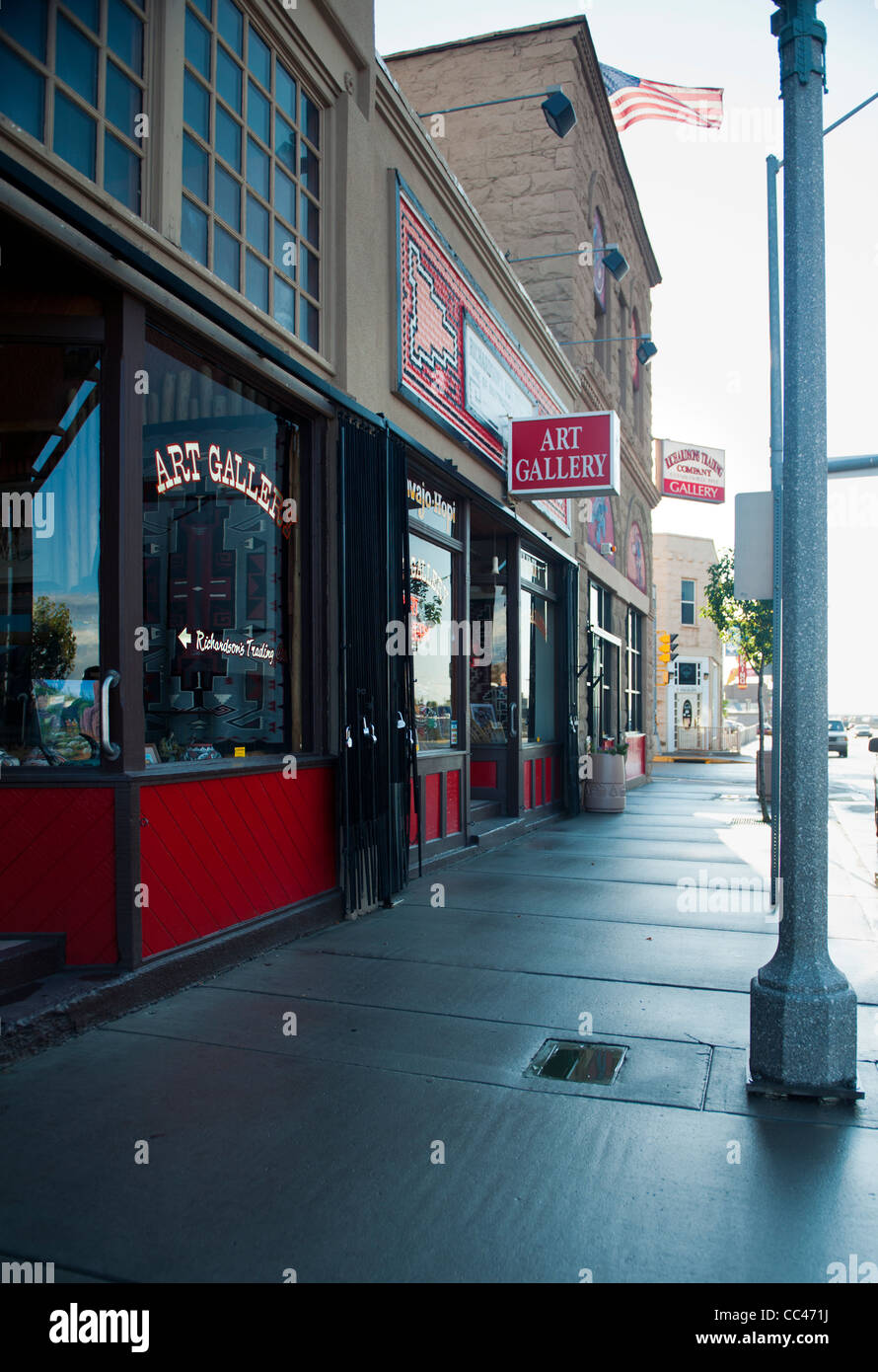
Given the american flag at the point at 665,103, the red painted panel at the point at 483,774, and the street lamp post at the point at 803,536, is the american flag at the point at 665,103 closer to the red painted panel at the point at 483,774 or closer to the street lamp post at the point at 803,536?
the red painted panel at the point at 483,774

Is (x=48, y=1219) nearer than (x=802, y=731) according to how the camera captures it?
Yes

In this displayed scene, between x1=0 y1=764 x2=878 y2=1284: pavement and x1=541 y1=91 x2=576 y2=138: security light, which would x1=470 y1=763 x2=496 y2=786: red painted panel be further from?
x1=541 y1=91 x2=576 y2=138: security light

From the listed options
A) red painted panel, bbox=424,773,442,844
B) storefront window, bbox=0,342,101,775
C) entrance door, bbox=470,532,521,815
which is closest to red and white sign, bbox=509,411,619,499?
entrance door, bbox=470,532,521,815

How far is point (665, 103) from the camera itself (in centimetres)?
1448

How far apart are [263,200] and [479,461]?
4.74 meters

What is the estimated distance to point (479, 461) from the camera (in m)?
10.8

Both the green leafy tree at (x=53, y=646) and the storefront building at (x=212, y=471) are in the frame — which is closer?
the storefront building at (x=212, y=471)

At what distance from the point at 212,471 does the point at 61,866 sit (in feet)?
8.22

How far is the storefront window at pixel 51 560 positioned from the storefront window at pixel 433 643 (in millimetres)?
4007

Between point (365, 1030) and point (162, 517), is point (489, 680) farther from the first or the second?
Result: point (365, 1030)

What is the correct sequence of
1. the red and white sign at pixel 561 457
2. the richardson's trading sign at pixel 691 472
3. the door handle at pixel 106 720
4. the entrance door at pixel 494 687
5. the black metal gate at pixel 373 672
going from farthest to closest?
the richardson's trading sign at pixel 691 472, the entrance door at pixel 494 687, the red and white sign at pixel 561 457, the black metal gate at pixel 373 672, the door handle at pixel 106 720

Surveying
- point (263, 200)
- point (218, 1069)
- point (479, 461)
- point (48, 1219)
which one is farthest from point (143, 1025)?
point (479, 461)

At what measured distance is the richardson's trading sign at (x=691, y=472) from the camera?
3012 cm

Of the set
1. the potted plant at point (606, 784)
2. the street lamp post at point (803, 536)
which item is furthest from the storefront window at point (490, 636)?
the street lamp post at point (803, 536)
